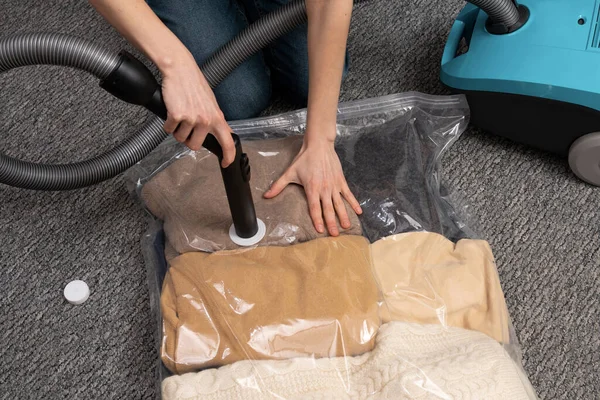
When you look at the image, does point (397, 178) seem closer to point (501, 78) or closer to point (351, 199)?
point (351, 199)

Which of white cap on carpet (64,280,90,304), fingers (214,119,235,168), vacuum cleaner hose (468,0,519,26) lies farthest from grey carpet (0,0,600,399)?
fingers (214,119,235,168)

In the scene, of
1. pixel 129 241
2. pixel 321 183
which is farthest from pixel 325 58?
pixel 129 241

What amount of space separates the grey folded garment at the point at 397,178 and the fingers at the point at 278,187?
135 mm

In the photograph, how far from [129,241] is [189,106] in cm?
47

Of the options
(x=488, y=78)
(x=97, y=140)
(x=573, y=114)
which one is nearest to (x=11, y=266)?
(x=97, y=140)

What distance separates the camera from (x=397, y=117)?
1168 mm

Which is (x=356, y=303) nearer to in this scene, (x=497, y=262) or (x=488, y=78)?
(x=497, y=262)

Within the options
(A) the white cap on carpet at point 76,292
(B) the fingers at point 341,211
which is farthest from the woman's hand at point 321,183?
(A) the white cap on carpet at point 76,292

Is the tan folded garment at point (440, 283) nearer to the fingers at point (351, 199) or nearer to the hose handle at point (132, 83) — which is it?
the fingers at point (351, 199)

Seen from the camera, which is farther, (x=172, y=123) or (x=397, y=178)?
(x=397, y=178)

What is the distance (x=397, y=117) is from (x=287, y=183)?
29 centimetres

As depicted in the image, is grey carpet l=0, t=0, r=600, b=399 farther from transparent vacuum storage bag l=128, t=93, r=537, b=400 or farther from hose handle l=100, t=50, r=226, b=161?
hose handle l=100, t=50, r=226, b=161

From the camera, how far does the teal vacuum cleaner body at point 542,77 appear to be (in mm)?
1011

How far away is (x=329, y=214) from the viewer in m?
0.97
